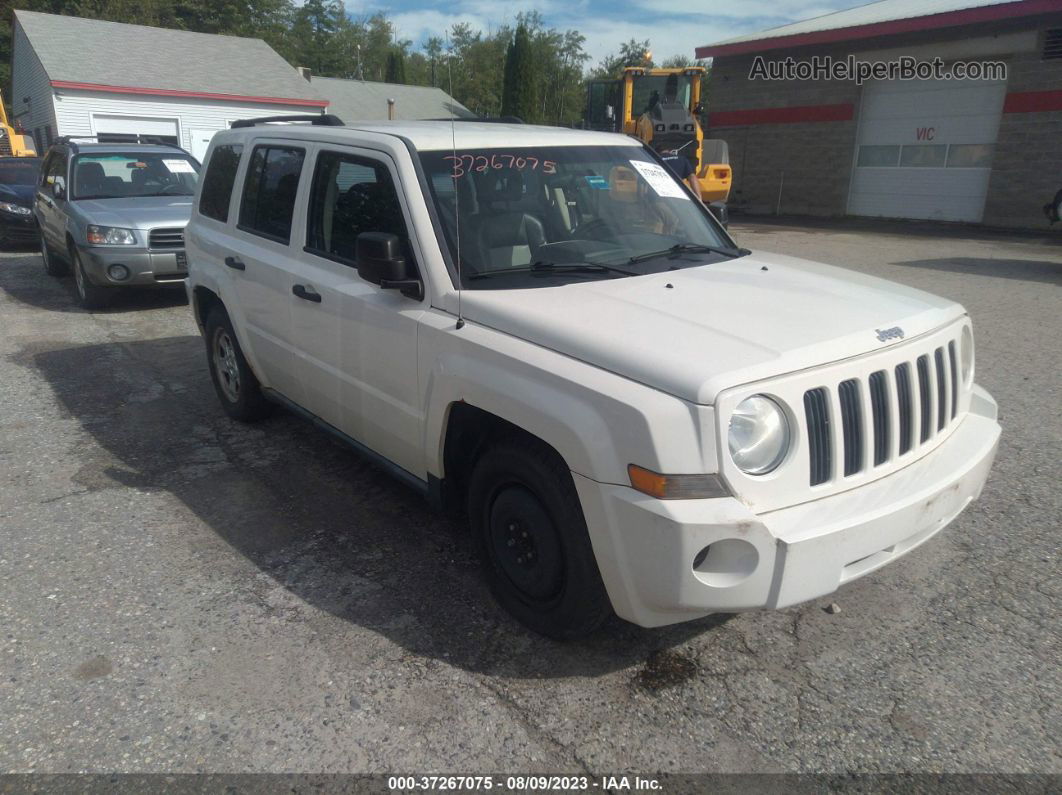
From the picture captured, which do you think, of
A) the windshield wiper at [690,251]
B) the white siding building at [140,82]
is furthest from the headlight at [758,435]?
the white siding building at [140,82]

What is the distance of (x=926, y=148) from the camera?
66.5ft

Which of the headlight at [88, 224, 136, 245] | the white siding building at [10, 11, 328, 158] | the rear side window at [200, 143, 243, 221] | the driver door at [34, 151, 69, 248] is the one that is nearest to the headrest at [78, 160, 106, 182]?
the driver door at [34, 151, 69, 248]

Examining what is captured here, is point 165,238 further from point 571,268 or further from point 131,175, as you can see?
point 571,268

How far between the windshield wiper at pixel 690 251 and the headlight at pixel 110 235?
744 centimetres

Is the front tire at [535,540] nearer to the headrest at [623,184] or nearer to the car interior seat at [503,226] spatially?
the car interior seat at [503,226]

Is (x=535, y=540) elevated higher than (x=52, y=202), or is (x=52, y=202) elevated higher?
(x=52, y=202)

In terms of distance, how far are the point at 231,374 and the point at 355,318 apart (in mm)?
2238

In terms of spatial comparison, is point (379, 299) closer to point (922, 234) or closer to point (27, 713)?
point (27, 713)

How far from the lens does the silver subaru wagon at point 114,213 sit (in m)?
9.13

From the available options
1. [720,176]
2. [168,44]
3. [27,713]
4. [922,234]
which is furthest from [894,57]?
[168,44]

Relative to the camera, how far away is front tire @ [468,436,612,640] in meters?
2.83

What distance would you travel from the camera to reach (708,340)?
2.70 meters

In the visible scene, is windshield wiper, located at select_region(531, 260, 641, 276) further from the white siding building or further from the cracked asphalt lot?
the white siding building

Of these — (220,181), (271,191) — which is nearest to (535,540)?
(271,191)
